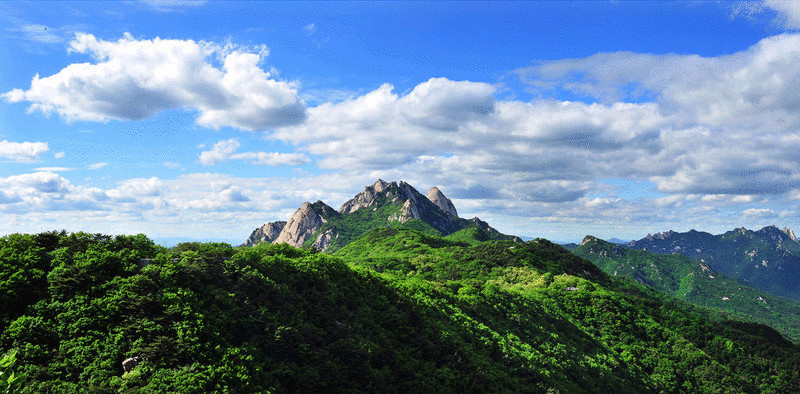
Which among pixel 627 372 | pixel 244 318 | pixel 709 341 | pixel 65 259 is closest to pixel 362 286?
pixel 244 318

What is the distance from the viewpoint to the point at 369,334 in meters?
42.6

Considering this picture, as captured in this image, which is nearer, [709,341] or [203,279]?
[203,279]

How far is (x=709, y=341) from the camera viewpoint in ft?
370

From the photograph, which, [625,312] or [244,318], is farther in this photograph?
[625,312]

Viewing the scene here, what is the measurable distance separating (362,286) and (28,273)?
32.4 m

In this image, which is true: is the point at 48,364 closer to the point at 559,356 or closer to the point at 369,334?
the point at 369,334

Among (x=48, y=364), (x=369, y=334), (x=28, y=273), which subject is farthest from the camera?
(x=369, y=334)

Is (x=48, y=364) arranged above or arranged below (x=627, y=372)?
above

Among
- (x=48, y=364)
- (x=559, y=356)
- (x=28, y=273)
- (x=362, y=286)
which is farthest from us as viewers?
(x=559, y=356)

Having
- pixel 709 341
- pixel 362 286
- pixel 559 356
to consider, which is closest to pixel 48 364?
pixel 362 286

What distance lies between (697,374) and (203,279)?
108579 mm

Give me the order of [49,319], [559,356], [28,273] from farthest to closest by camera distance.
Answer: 1. [559,356]
2. [28,273]
3. [49,319]

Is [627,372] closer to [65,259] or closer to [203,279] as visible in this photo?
[203,279]

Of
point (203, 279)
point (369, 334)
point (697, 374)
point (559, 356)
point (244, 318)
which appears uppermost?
point (203, 279)
